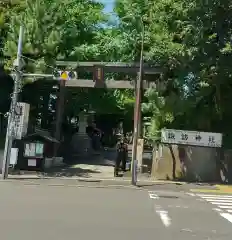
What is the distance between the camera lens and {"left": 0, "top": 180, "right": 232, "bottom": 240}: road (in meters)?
9.42

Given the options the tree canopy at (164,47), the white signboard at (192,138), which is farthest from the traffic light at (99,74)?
the white signboard at (192,138)

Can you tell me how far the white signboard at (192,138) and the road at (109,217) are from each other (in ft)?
25.9

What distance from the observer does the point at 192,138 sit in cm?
2512

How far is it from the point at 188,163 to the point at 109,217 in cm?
1462

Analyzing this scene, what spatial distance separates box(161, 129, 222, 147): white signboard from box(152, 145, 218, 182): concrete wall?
0.67 meters

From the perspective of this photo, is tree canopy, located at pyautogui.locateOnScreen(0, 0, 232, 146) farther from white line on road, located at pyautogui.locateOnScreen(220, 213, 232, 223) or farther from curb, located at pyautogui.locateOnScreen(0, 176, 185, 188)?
white line on road, located at pyautogui.locateOnScreen(220, 213, 232, 223)

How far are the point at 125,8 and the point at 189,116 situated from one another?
24.6 ft

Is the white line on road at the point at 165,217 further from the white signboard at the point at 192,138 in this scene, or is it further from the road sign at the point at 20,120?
the road sign at the point at 20,120

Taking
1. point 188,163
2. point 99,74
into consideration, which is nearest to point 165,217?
point 188,163

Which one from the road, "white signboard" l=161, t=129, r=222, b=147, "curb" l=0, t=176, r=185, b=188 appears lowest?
the road

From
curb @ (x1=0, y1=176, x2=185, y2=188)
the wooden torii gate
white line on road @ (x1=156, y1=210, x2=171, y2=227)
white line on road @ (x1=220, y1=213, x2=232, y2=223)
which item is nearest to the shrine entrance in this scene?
the wooden torii gate

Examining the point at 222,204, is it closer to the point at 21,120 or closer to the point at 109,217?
the point at 109,217

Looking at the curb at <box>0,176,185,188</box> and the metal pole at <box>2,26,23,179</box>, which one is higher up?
the metal pole at <box>2,26,23,179</box>

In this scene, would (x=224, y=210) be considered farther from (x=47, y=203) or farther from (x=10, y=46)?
(x=10, y=46)
